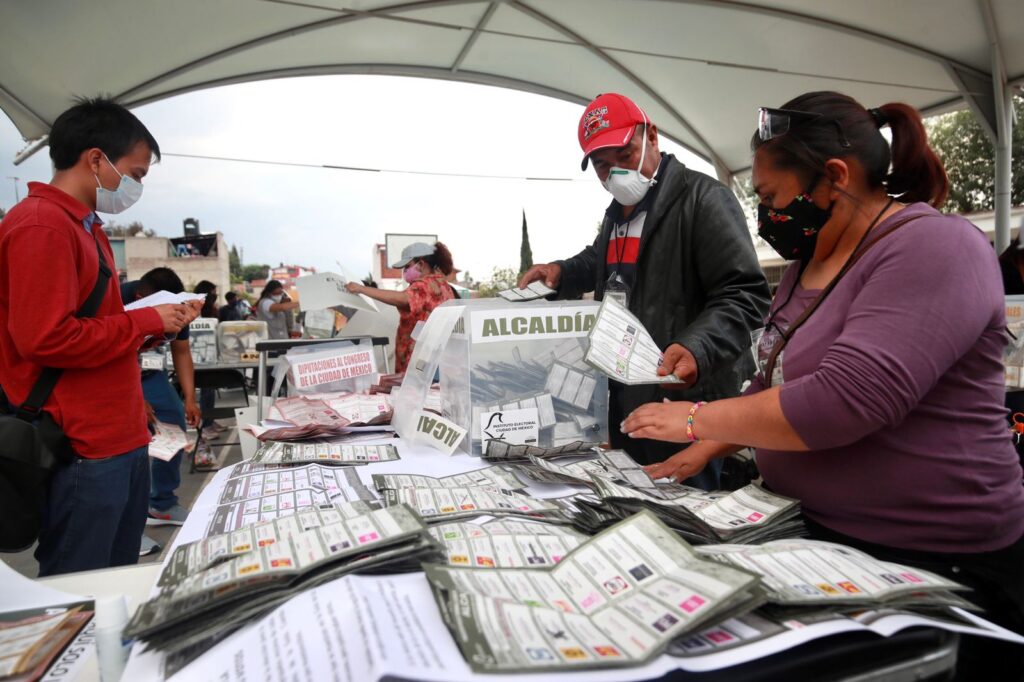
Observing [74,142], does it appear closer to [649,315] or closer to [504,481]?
[504,481]

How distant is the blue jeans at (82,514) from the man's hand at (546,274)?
4.65 ft

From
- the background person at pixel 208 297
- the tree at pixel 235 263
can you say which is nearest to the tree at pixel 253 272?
the tree at pixel 235 263

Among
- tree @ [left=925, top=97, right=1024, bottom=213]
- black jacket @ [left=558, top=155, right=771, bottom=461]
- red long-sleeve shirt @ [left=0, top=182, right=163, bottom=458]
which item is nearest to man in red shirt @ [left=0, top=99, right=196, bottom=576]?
red long-sleeve shirt @ [left=0, top=182, right=163, bottom=458]

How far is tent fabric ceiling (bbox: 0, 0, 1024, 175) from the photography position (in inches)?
223

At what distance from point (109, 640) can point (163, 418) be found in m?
3.60

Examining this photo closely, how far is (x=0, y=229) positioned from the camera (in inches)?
62.4

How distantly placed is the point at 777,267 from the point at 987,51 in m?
12.7

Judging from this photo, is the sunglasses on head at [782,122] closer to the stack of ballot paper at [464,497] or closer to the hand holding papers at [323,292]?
the stack of ballot paper at [464,497]

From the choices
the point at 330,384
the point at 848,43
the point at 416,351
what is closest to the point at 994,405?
the point at 416,351

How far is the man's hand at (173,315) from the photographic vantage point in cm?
181

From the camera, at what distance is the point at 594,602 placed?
2.14ft

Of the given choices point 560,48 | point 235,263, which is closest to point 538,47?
point 560,48

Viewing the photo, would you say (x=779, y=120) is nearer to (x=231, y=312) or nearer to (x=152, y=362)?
(x=152, y=362)

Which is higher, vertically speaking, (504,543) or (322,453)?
(504,543)
